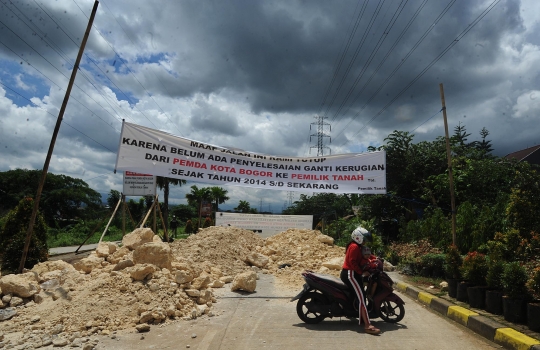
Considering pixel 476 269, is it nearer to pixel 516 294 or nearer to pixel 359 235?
pixel 516 294

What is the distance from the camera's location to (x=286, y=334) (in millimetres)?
5926

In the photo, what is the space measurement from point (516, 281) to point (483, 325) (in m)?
0.81

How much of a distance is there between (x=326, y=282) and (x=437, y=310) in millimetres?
2656

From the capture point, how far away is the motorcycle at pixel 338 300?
6434mm

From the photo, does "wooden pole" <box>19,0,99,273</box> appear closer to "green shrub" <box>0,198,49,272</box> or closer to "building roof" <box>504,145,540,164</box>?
"green shrub" <box>0,198,49,272</box>

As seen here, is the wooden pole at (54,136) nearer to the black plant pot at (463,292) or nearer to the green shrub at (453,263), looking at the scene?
the green shrub at (453,263)

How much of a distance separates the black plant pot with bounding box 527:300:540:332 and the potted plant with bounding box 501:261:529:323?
9.6 inches

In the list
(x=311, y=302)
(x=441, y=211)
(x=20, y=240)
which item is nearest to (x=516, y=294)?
(x=311, y=302)

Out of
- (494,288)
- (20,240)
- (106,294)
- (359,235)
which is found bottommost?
(106,294)

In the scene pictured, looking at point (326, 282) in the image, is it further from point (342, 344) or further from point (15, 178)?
point (15, 178)

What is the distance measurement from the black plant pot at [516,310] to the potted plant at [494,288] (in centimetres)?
42

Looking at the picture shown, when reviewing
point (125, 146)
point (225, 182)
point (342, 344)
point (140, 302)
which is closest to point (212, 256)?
point (225, 182)

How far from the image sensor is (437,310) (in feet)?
25.1

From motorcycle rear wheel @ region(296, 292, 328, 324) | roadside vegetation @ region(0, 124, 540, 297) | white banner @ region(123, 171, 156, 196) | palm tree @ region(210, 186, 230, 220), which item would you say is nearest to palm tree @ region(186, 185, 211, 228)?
palm tree @ region(210, 186, 230, 220)
